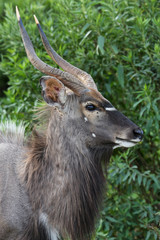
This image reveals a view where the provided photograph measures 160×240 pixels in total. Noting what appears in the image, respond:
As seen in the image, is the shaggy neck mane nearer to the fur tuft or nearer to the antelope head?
the antelope head

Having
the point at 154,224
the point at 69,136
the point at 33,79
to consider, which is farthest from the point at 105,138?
the point at 33,79

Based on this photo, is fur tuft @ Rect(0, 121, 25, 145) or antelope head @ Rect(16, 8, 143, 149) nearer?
antelope head @ Rect(16, 8, 143, 149)

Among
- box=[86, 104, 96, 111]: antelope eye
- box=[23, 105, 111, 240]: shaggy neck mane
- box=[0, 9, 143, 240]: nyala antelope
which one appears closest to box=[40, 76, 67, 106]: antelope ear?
box=[0, 9, 143, 240]: nyala antelope

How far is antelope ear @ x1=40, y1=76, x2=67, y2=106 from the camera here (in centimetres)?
397

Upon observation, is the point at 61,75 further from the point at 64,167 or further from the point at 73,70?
the point at 64,167

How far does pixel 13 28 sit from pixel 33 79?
2.97ft

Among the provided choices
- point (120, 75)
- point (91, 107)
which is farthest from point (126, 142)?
point (120, 75)

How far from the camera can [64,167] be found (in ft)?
13.5

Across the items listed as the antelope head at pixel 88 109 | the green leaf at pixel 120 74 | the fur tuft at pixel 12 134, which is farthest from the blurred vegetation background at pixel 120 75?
the antelope head at pixel 88 109

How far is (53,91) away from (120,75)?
1661 millimetres

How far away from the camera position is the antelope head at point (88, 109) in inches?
155

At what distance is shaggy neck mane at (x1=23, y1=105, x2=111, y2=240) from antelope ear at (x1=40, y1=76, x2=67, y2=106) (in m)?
0.15

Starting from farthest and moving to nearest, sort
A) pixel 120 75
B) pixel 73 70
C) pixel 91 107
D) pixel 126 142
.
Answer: pixel 120 75, pixel 73 70, pixel 91 107, pixel 126 142

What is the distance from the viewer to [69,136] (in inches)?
161
